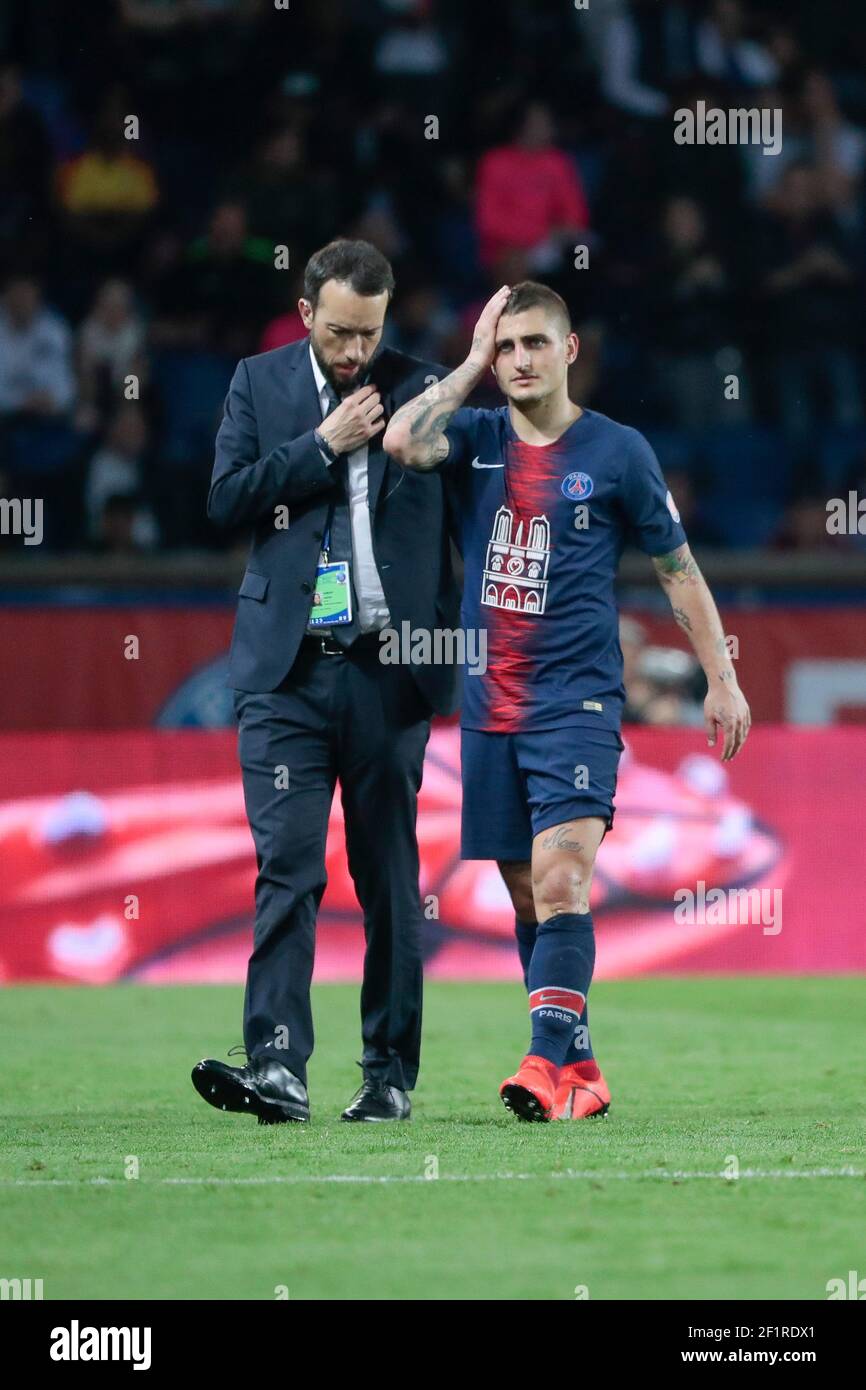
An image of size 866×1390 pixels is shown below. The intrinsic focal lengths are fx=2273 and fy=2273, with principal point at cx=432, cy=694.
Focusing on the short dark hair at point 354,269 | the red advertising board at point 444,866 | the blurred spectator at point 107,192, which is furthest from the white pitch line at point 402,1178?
the blurred spectator at point 107,192

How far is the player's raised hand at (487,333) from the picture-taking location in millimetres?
6137

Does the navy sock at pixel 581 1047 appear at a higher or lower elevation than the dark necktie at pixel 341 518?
lower

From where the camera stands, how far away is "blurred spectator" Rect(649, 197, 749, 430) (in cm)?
1480

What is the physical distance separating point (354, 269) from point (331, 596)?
0.88 meters

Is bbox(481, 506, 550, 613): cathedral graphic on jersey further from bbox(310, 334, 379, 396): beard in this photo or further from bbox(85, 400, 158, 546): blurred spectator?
bbox(85, 400, 158, 546): blurred spectator

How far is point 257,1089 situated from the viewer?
5980 millimetres

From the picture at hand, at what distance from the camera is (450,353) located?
14.5 m

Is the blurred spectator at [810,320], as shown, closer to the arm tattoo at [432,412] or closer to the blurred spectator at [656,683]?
the blurred spectator at [656,683]

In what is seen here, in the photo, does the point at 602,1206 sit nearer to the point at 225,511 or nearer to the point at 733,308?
the point at 225,511

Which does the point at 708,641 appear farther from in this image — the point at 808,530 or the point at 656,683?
the point at 808,530

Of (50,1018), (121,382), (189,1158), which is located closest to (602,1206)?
(189,1158)

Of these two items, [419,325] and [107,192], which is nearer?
[419,325]

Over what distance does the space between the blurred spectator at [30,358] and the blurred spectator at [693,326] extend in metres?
3.86

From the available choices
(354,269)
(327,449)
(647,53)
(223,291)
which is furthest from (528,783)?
(647,53)
